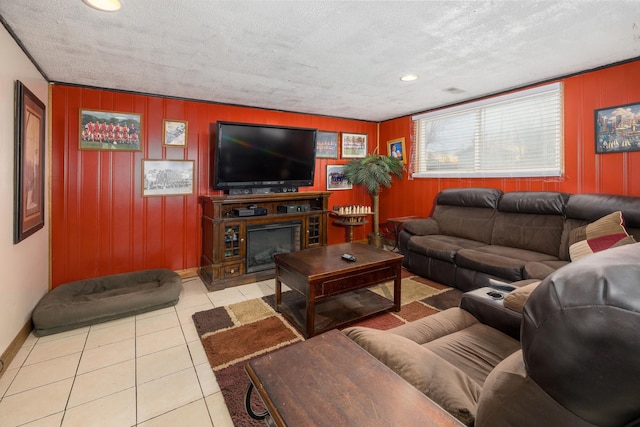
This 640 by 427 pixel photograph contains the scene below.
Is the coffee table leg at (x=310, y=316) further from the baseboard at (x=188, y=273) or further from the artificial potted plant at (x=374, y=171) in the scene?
the artificial potted plant at (x=374, y=171)

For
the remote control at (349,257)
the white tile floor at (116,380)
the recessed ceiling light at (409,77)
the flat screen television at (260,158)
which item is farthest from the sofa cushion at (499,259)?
the white tile floor at (116,380)

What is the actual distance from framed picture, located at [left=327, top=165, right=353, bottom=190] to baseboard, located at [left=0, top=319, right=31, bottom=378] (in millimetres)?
3924

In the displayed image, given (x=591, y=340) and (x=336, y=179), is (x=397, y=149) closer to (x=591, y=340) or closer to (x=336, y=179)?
(x=336, y=179)

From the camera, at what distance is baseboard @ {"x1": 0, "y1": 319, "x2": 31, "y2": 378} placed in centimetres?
204

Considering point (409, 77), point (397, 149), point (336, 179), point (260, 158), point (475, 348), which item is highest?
point (409, 77)

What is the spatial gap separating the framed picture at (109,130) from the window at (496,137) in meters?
3.94

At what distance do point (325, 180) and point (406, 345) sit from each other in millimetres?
4120

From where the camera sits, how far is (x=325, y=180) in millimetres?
5133

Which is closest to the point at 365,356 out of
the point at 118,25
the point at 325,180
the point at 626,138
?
the point at 118,25

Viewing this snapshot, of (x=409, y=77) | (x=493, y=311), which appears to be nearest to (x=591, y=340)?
(x=493, y=311)

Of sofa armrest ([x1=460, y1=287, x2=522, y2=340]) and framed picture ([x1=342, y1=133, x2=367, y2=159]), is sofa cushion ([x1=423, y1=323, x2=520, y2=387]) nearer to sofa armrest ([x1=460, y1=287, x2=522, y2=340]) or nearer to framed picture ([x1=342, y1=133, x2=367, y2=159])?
sofa armrest ([x1=460, y1=287, x2=522, y2=340])

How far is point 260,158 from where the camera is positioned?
4020 millimetres

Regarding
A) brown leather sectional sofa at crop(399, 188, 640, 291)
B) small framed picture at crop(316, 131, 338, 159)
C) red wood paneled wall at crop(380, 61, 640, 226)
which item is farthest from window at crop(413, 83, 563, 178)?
small framed picture at crop(316, 131, 338, 159)

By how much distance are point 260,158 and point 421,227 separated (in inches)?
91.9
